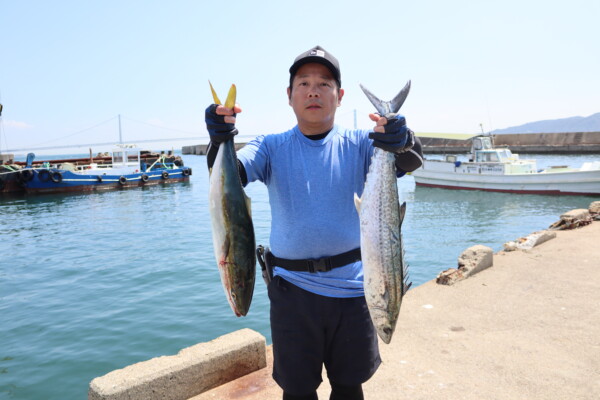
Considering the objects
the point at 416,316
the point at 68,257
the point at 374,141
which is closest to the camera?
the point at 374,141

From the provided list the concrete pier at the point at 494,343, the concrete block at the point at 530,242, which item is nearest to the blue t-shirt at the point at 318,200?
the concrete pier at the point at 494,343

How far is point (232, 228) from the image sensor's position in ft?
7.15

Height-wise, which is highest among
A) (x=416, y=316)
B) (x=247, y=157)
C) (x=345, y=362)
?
(x=247, y=157)

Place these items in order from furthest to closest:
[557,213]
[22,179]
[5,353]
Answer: [22,179] < [557,213] < [5,353]

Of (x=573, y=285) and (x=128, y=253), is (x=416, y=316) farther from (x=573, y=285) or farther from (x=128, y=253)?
(x=128, y=253)

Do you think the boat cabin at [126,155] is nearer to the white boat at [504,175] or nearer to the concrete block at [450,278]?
the white boat at [504,175]

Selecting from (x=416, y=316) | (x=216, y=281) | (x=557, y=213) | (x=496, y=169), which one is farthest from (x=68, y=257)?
(x=496, y=169)

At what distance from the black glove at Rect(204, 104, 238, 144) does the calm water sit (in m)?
4.97

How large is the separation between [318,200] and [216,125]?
629 mm

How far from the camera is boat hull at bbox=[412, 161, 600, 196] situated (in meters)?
21.5

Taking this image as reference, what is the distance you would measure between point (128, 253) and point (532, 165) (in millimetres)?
21528

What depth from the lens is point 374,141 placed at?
7.04ft

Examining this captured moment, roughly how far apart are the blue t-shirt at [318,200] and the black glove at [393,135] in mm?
208

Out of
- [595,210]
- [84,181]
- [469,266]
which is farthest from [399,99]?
[84,181]
